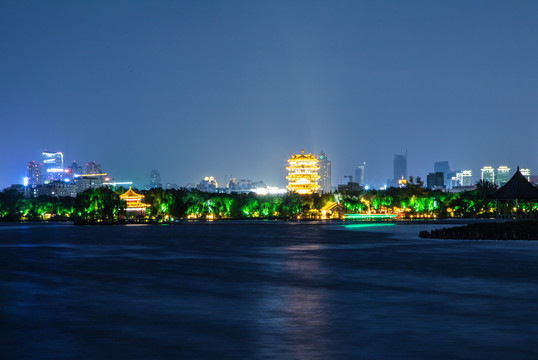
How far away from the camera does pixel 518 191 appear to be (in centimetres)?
7338

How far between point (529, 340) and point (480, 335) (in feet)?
3.79

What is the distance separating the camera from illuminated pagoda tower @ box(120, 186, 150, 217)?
128 m

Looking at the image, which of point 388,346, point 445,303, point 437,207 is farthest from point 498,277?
point 437,207

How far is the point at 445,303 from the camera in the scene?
20719 millimetres

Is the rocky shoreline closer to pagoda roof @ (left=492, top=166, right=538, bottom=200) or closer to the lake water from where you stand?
pagoda roof @ (left=492, top=166, right=538, bottom=200)

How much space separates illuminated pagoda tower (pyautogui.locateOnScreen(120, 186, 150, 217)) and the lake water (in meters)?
90.8

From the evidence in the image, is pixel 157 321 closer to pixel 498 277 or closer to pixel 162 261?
pixel 498 277

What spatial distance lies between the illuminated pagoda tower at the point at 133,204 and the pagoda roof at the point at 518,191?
7501 centimetres

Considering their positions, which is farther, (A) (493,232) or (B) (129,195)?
(B) (129,195)

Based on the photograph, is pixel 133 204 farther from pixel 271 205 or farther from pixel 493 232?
Result: pixel 493 232

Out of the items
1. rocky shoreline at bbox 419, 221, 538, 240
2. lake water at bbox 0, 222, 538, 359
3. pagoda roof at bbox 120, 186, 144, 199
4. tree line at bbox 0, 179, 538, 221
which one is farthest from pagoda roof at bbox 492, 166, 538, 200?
pagoda roof at bbox 120, 186, 144, 199

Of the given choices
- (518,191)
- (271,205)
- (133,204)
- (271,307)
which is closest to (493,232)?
(518,191)

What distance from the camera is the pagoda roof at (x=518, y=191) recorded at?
237 feet

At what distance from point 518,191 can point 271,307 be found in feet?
197
